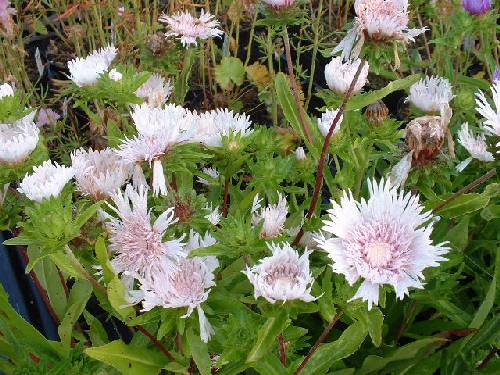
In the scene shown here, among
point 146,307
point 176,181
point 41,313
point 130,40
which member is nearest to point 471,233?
point 176,181

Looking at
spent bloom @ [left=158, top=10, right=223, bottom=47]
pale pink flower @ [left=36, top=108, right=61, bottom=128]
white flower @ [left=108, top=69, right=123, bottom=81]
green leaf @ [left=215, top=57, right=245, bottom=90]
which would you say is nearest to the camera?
white flower @ [left=108, top=69, right=123, bottom=81]

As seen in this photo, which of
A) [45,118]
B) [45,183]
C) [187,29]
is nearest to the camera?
[45,183]

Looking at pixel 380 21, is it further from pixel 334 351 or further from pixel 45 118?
pixel 45 118

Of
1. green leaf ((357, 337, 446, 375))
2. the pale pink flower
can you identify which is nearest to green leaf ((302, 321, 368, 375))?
green leaf ((357, 337, 446, 375))

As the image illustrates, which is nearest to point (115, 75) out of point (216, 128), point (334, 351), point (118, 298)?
point (216, 128)

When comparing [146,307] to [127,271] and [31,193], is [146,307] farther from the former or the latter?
[31,193]

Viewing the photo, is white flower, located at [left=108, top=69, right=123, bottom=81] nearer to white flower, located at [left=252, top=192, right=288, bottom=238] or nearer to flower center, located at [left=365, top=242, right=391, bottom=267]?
white flower, located at [left=252, top=192, right=288, bottom=238]
